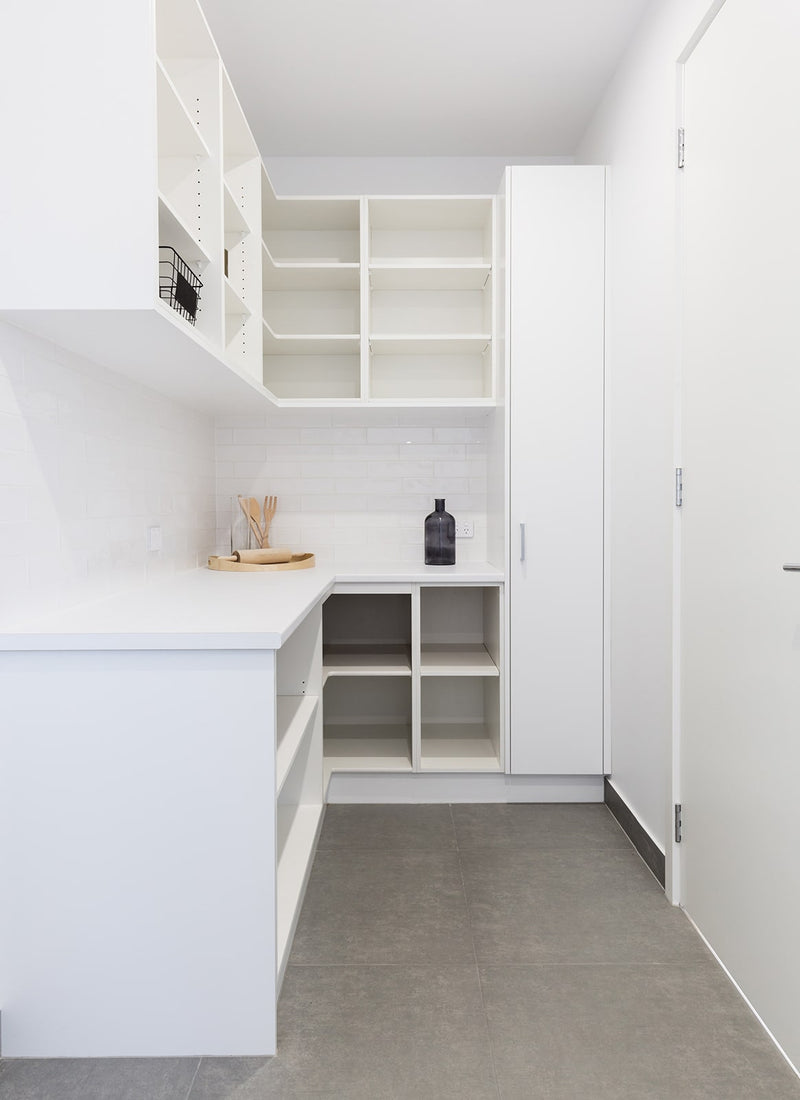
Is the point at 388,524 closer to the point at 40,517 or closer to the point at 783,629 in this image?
the point at 40,517

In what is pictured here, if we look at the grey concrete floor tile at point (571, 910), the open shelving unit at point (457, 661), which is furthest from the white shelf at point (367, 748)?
the grey concrete floor tile at point (571, 910)

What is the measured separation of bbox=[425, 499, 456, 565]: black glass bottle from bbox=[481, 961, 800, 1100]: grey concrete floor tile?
1.70m

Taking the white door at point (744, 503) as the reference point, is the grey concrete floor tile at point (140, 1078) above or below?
below

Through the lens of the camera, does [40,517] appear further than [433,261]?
No

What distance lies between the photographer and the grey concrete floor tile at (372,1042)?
4.58ft

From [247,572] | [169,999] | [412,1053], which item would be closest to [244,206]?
[247,572]

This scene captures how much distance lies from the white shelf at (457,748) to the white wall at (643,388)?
510 mm

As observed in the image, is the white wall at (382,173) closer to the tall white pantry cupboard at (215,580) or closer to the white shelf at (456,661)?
the tall white pantry cupboard at (215,580)

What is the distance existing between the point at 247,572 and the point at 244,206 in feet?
4.14

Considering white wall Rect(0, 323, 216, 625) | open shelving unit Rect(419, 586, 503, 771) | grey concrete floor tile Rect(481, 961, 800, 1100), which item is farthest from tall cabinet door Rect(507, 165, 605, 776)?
white wall Rect(0, 323, 216, 625)

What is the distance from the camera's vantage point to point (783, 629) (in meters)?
1.48

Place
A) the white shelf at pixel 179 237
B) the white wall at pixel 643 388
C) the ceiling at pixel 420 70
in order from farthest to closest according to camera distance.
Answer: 1. the ceiling at pixel 420 70
2. the white wall at pixel 643 388
3. the white shelf at pixel 179 237

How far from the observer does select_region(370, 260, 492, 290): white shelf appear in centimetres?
296

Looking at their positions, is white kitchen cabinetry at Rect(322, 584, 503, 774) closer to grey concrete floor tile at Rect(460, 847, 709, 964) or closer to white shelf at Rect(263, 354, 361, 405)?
grey concrete floor tile at Rect(460, 847, 709, 964)
